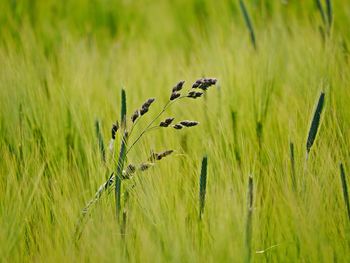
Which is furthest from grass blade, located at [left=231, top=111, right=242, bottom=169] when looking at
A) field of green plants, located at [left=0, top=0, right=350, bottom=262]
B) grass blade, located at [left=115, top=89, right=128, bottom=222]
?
grass blade, located at [left=115, top=89, right=128, bottom=222]

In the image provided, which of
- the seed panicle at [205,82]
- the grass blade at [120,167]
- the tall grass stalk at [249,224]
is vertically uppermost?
the seed panicle at [205,82]

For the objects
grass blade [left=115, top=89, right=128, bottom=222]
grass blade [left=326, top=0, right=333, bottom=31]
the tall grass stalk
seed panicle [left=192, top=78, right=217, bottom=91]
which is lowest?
the tall grass stalk

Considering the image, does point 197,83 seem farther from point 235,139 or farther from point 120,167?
point 235,139

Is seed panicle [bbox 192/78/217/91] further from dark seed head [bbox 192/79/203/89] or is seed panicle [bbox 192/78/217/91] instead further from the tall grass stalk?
the tall grass stalk

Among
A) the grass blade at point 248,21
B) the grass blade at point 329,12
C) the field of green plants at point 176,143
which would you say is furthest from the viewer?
the grass blade at point 248,21

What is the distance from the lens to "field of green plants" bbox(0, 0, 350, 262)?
950 millimetres

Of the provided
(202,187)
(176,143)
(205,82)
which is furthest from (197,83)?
(176,143)

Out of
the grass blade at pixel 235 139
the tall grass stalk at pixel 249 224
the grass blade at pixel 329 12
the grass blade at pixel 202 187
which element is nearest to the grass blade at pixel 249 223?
the tall grass stalk at pixel 249 224

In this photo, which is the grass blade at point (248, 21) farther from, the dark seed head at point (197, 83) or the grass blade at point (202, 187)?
the grass blade at point (202, 187)

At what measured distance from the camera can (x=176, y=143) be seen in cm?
132

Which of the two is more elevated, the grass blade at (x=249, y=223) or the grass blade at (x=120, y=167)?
the grass blade at (x=120, y=167)

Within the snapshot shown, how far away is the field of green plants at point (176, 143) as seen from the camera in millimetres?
950

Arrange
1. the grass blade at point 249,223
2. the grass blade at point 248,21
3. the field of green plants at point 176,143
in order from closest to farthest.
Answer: the grass blade at point 249,223
the field of green plants at point 176,143
the grass blade at point 248,21

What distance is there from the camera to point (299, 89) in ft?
5.02
